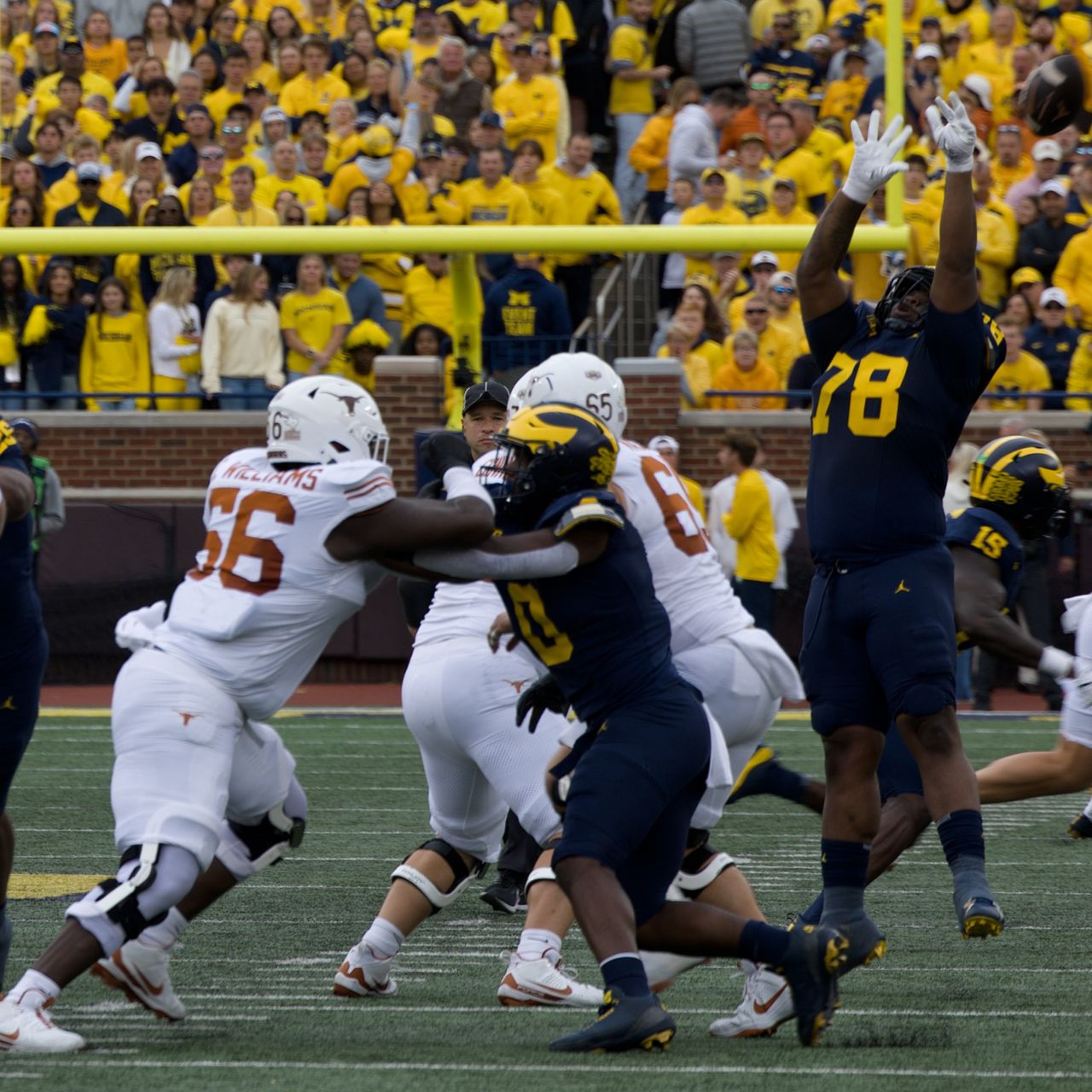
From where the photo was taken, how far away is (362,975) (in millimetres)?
5227

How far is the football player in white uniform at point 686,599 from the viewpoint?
207 inches

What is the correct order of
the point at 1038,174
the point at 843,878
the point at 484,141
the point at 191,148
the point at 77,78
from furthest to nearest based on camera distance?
1. the point at 77,78
2. the point at 191,148
3. the point at 484,141
4. the point at 1038,174
5. the point at 843,878

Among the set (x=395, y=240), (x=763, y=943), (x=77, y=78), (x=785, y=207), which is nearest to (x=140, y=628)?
(x=763, y=943)

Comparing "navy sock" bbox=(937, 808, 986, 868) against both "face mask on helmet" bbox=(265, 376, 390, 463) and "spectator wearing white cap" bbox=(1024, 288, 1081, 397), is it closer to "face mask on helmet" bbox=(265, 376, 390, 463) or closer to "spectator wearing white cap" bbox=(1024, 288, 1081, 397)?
"face mask on helmet" bbox=(265, 376, 390, 463)

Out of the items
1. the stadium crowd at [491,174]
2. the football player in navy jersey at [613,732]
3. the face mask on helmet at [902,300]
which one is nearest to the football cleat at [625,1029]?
the football player in navy jersey at [613,732]

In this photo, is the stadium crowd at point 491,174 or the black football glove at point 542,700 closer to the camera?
the black football glove at point 542,700

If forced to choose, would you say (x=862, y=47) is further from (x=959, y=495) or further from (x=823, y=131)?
(x=959, y=495)

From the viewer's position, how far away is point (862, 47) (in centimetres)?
1628

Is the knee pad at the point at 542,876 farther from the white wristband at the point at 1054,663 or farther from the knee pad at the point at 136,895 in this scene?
the white wristband at the point at 1054,663

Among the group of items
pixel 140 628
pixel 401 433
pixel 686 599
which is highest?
pixel 140 628

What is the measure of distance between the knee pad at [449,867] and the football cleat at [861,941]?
1028 millimetres

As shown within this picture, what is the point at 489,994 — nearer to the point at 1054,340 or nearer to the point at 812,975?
the point at 812,975

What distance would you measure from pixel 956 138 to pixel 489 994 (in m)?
2.50

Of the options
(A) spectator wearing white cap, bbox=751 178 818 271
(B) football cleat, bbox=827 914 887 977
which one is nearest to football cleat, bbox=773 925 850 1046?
(B) football cleat, bbox=827 914 887 977
